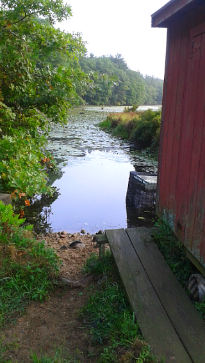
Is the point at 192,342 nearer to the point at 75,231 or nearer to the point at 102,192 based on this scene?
the point at 75,231

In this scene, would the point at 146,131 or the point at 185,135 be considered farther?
the point at 146,131

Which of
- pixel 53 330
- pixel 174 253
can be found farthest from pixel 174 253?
pixel 53 330

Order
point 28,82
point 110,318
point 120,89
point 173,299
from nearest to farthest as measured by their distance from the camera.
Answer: point 110,318 → point 173,299 → point 28,82 → point 120,89

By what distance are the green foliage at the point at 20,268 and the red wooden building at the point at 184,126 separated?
169 centimetres

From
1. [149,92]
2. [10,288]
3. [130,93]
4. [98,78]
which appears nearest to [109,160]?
[98,78]

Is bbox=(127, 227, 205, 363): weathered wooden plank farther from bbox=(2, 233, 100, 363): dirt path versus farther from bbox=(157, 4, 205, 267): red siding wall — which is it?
bbox=(2, 233, 100, 363): dirt path

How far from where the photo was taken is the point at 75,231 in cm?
655

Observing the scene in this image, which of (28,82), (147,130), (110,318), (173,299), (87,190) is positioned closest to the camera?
(110,318)

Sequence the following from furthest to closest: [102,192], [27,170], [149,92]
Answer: [149,92]
[102,192]
[27,170]

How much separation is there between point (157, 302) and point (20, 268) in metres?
1.63

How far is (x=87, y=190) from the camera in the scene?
9.33m

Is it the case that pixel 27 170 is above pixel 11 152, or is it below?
below

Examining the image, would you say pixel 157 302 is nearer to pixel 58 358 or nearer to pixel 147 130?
pixel 58 358

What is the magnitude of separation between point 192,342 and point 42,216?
5.16m
